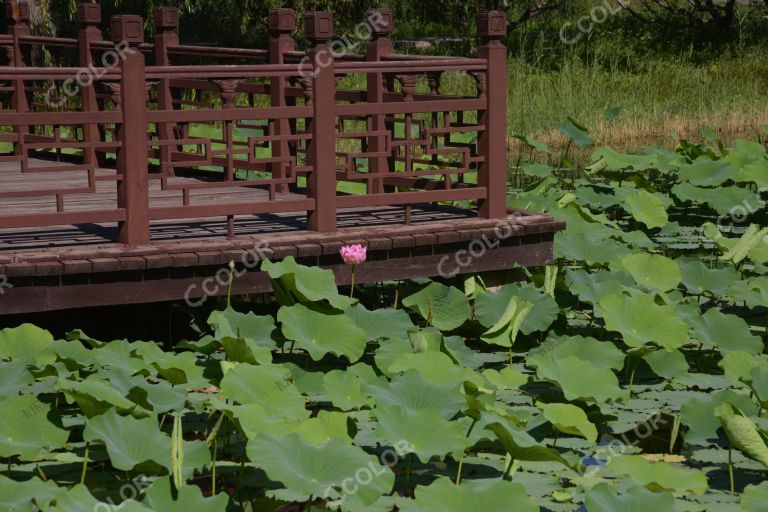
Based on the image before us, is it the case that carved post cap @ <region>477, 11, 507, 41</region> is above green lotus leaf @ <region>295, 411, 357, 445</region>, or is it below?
above

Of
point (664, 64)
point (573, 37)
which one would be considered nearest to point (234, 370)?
point (664, 64)

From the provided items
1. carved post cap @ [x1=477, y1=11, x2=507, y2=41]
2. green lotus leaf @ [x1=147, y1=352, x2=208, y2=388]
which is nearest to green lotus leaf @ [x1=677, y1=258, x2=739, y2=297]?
carved post cap @ [x1=477, y1=11, x2=507, y2=41]

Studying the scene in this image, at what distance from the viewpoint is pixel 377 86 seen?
6.78 meters

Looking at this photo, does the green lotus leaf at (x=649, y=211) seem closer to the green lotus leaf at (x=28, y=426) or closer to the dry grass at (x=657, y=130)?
the dry grass at (x=657, y=130)

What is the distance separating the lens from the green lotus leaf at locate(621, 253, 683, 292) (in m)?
6.12

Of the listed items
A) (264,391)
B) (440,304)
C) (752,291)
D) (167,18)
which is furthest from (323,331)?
(167,18)

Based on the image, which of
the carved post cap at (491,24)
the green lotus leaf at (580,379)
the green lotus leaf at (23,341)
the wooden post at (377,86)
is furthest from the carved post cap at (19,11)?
the green lotus leaf at (580,379)

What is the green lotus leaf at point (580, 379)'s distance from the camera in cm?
461

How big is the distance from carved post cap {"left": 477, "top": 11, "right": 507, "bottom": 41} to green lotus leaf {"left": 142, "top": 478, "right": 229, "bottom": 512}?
3509 mm

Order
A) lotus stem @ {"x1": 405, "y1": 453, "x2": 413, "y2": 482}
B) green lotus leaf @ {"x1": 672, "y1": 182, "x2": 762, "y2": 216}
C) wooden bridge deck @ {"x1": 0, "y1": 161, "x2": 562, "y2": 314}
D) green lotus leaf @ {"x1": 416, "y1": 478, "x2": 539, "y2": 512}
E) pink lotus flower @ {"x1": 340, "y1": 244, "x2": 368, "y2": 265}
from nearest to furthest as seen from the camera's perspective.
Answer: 1. green lotus leaf @ {"x1": 416, "y1": 478, "x2": 539, "y2": 512}
2. lotus stem @ {"x1": 405, "y1": 453, "x2": 413, "y2": 482}
3. wooden bridge deck @ {"x1": 0, "y1": 161, "x2": 562, "y2": 314}
4. pink lotus flower @ {"x1": 340, "y1": 244, "x2": 368, "y2": 265}
5. green lotus leaf @ {"x1": 672, "y1": 182, "x2": 762, "y2": 216}

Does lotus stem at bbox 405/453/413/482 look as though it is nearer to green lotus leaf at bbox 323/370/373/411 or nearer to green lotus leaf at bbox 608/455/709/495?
green lotus leaf at bbox 323/370/373/411

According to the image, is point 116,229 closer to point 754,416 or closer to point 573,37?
point 754,416

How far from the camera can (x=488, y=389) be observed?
466cm

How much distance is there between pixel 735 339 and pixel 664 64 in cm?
1400
